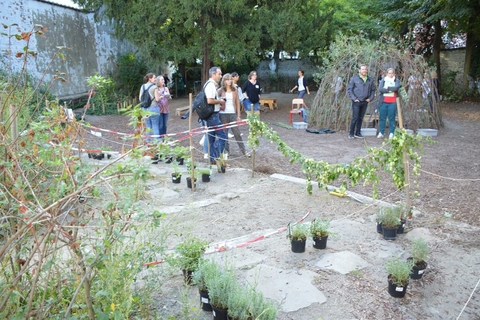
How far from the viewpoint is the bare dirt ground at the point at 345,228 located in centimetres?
338

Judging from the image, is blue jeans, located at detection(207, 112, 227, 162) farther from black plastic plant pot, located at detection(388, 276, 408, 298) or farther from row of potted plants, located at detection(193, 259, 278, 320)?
black plastic plant pot, located at detection(388, 276, 408, 298)

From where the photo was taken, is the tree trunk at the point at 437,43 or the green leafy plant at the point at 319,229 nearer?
the green leafy plant at the point at 319,229

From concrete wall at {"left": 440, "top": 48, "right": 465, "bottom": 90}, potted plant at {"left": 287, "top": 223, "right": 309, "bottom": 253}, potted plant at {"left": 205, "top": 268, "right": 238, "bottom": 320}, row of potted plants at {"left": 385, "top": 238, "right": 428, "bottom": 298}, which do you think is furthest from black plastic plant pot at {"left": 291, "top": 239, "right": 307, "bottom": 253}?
concrete wall at {"left": 440, "top": 48, "right": 465, "bottom": 90}

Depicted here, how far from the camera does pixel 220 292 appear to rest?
3.00 metres

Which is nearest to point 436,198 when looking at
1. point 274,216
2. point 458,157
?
point 274,216

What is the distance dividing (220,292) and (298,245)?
132 centimetres

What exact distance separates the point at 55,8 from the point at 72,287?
590 inches

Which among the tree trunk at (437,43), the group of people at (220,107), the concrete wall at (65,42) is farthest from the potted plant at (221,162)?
the tree trunk at (437,43)

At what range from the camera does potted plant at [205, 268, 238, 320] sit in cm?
298

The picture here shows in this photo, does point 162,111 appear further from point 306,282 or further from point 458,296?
point 458,296

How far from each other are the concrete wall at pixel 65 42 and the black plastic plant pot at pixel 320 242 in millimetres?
11295

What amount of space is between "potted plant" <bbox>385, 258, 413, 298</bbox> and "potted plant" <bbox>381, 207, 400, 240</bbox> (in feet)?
3.43

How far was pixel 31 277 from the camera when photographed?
2.73 metres

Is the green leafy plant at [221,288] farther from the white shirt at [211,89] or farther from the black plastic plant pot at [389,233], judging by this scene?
the white shirt at [211,89]
